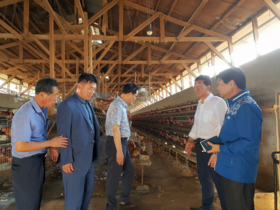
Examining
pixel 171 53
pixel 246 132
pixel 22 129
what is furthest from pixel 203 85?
pixel 171 53

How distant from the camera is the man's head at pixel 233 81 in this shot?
1780 mm

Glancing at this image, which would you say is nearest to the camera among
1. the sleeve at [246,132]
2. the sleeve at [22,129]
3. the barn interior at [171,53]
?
the sleeve at [246,132]

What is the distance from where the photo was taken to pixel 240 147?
5.05 feet

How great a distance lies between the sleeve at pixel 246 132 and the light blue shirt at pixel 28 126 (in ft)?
6.82

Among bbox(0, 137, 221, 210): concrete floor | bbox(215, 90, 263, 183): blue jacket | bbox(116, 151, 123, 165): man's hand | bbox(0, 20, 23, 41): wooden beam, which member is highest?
bbox(0, 20, 23, 41): wooden beam

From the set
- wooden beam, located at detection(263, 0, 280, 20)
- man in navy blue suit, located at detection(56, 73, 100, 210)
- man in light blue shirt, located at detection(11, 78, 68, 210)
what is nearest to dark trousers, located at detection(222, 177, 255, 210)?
man in navy blue suit, located at detection(56, 73, 100, 210)

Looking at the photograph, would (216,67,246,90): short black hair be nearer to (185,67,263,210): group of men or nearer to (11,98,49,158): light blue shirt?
(185,67,263,210): group of men

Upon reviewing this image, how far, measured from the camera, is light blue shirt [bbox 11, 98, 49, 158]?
67.5 inches

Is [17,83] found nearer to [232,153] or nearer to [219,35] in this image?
[219,35]

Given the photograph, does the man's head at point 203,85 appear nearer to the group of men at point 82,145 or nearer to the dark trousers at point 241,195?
the group of men at point 82,145

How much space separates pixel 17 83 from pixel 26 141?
65.2 ft

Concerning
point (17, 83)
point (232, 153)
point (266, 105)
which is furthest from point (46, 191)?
point (17, 83)

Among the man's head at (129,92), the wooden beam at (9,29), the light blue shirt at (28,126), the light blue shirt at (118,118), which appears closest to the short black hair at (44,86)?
the light blue shirt at (28,126)

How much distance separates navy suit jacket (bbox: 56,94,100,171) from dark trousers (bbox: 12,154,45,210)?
320 millimetres
